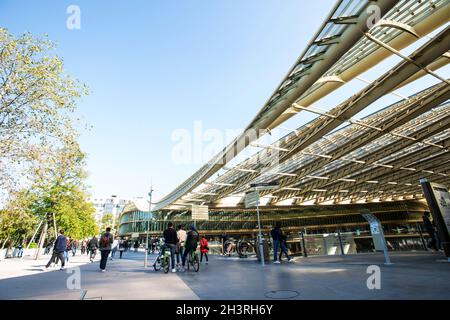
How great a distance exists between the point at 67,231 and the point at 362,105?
1658 inches

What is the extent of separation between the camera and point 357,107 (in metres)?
12.6

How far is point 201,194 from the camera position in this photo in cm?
2917

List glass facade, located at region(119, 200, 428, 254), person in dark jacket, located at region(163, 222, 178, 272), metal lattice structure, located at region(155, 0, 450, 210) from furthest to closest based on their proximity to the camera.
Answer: glass facade, located at region(119, 200, 428, 254), person in dark jacket, located at region(163, 222, 178, 272), metal lattice structure, located at region(155, 0, 450, 210)

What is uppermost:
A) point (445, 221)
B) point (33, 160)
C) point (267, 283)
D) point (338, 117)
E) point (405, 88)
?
point (405, 88)

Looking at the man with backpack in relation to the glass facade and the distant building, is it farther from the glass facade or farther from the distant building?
the distant building

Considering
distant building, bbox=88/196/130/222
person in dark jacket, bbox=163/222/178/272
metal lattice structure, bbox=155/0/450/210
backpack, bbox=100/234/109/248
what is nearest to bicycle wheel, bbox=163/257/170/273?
person in dark jacket, bbox=163/222/178/272

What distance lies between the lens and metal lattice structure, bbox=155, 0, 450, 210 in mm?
7816

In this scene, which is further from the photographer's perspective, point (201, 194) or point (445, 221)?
point (201, 194)

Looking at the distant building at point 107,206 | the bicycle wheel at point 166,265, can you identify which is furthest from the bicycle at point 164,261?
the distant building at point 107,206

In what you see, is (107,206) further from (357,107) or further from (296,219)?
(357,107)
